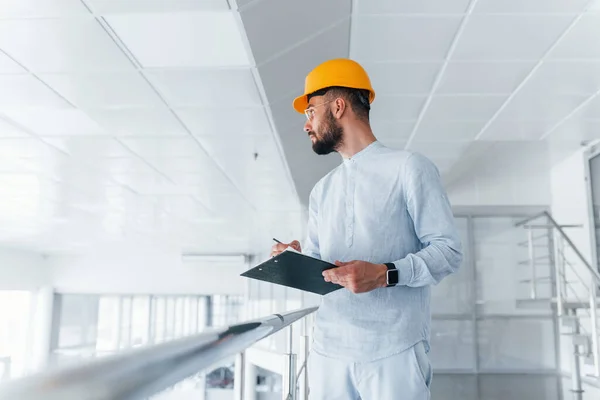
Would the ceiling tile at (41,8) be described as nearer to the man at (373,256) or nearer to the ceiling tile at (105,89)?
the ceiling tile at (105,89)

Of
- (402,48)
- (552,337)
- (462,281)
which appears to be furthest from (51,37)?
(552,337)

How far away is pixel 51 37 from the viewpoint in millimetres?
2662

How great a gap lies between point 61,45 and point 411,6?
1622 millimetres

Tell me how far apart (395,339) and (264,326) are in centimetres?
33

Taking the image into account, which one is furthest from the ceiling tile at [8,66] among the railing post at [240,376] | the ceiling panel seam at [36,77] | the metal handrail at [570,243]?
the metal handrail at [570,243]

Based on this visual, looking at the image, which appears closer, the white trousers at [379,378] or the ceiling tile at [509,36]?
the white trousers at [379,378]

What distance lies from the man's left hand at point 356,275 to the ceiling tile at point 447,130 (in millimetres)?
3184

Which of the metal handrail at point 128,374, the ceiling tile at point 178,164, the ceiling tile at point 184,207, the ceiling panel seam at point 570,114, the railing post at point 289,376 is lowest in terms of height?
the railing post at point 289,376

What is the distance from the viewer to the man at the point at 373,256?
1.19 m

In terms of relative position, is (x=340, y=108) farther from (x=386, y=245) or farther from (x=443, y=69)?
(x=443, y=69)

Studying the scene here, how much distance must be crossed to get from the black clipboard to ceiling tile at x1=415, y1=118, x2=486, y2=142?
312 cm

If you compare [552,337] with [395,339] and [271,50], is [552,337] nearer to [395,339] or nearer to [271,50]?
[271,50]

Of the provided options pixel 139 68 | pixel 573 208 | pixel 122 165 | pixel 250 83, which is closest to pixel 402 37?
pixel 250 83

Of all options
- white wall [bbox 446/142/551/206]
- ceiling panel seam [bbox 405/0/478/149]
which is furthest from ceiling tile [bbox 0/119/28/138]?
white wall [bbox 446/142/551/206]
